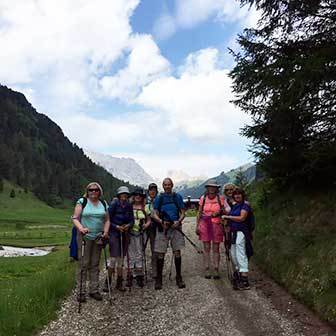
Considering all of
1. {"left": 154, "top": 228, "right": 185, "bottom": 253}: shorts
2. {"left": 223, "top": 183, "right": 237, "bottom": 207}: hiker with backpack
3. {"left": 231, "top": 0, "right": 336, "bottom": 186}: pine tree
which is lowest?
{"left": 154, "top": 228, "right": 185, "bottom": 253}: shorts

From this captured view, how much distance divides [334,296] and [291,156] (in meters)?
5.54

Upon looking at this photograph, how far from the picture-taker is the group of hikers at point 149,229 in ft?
31.8

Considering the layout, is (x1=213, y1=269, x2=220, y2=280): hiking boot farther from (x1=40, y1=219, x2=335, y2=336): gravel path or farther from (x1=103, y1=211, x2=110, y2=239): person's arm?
(x1=103, y1=211, x2=110, y2=239): person's arm

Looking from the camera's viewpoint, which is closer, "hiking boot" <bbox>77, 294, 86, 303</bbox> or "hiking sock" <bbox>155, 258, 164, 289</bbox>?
"hiking boot" <bbox>77, 294, 86, 303</bbox>

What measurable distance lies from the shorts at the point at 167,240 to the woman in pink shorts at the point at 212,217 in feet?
2.36

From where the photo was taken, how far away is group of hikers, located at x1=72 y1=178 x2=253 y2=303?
9688 mm

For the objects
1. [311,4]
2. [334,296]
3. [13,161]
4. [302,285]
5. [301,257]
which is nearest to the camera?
[334,296]

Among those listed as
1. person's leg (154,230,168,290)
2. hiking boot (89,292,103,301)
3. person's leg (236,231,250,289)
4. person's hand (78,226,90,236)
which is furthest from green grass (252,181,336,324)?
person's hand (78,226,90,236)

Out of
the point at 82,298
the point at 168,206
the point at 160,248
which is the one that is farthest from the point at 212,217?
the point at 82,298

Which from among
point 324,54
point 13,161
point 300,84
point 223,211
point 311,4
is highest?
point 13,161

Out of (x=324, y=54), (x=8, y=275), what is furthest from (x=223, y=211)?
(x=8, y=275)

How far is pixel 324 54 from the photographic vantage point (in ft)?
35.2

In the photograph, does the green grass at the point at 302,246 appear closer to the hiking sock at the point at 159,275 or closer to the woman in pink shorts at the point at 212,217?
the woman in pink shorts at the point at 212,217

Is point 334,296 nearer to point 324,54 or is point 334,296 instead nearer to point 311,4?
point 324,54
